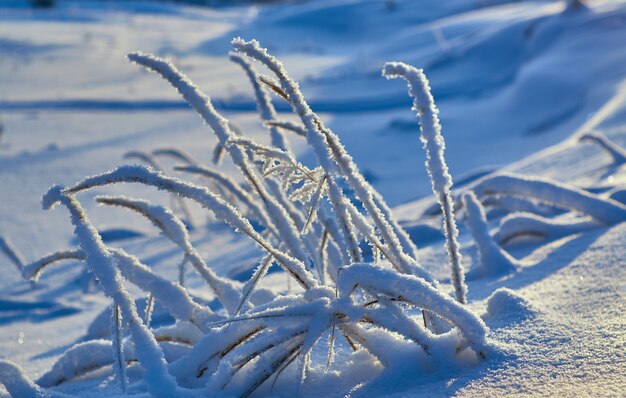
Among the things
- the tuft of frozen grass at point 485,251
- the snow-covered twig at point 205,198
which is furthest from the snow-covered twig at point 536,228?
the snow-covered twig at point 205,198

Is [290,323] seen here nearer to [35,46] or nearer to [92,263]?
[92,263]

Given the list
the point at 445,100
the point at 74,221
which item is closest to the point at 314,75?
the point at 445,100

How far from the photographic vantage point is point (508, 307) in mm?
1590

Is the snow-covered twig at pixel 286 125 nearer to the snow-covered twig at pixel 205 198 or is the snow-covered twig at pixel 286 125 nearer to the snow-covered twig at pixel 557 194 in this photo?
the snow-covered twig at pixel 205 198

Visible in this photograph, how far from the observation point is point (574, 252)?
215cm

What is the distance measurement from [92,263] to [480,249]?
1.24 meters

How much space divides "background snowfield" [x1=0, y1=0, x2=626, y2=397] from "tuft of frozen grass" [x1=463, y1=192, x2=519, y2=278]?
0.14 feet

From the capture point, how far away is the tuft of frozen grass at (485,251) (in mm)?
2189

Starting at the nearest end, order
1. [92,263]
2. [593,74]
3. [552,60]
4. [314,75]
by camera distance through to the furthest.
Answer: [92,263] → [593,74] → [552,60] → [314,75]

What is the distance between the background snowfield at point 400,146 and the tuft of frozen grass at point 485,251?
0.04 meters

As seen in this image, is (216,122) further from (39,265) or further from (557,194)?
(557,194)

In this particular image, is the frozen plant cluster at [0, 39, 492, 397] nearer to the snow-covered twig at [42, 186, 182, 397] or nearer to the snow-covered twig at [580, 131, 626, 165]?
the snow-covered twig at [42, 186, 182, 397]

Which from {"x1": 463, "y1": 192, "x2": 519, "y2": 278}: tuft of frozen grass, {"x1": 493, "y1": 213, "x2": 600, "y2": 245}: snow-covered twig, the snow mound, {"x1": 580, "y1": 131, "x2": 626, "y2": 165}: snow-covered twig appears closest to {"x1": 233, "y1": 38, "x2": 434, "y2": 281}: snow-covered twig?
the snow mound

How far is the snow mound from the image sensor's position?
1.56 metres
